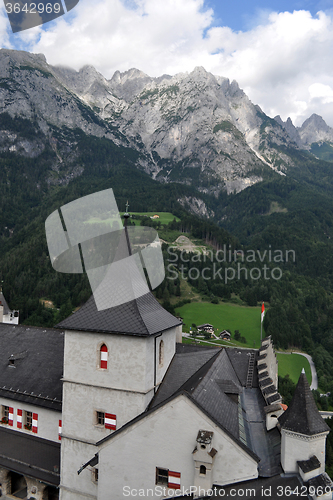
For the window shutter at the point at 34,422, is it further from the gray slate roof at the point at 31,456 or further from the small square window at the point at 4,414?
the small square window at the point at 4,414

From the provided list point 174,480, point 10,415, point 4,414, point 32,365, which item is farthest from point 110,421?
point 4,414

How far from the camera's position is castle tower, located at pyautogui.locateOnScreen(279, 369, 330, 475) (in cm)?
1620

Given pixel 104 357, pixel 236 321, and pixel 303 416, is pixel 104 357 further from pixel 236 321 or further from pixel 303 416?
pixel 236 321

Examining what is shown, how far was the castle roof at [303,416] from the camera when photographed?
16281 millimetres

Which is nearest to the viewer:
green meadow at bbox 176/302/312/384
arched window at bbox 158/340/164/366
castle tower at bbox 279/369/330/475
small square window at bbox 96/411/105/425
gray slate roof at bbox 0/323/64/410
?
castle tower at bbox 279/369/330/475

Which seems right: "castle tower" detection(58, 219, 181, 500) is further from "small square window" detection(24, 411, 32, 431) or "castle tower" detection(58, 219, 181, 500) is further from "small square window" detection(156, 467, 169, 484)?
"small square window" detection(24, 411, 32, 431)

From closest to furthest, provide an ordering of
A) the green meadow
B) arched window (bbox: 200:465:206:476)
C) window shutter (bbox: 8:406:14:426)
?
arched window (bbox: 200:465:206:476) < window shutter (bbox: 8:406:14:426) < the green meadow

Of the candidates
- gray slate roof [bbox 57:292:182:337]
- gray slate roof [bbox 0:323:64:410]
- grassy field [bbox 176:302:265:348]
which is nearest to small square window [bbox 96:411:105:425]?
gray slate roof [bbox 57:292:182:337]

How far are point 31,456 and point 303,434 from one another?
65.4 feet

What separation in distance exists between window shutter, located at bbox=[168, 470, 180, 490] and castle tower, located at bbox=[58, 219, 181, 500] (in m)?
3.78

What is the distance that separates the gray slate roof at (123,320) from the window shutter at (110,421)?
4.92 metres

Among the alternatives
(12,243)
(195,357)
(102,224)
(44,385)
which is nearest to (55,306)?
(102,224)

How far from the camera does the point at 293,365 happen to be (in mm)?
94625

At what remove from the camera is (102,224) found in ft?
502
